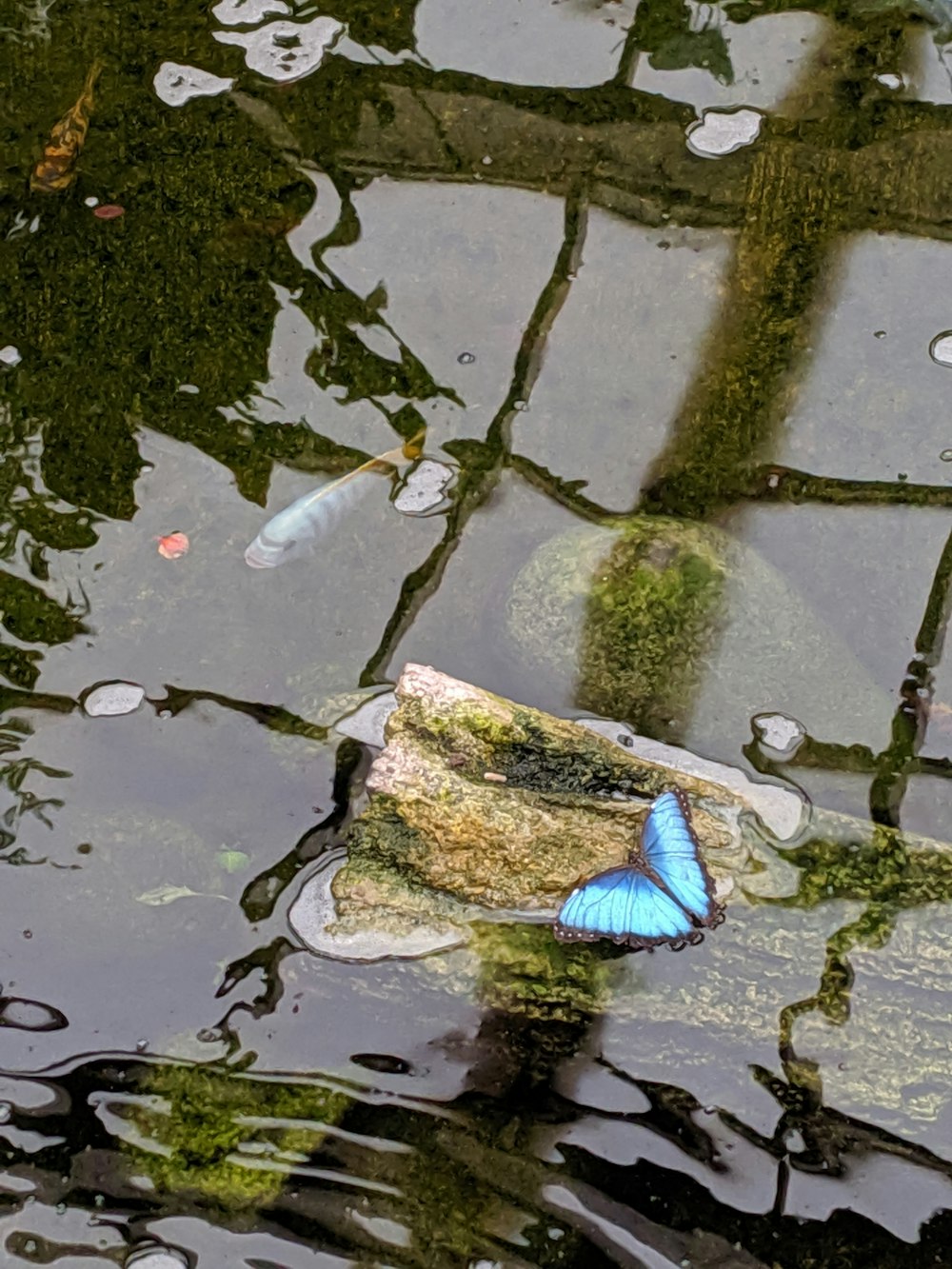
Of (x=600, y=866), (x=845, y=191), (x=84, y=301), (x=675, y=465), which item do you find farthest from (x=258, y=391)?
(x=845, y=191)

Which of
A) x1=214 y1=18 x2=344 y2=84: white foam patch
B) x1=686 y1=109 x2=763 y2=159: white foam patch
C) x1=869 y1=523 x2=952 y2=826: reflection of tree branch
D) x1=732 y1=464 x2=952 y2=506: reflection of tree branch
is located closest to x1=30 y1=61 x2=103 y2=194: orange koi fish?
x1=214 y1=18 x2=344 y2=84: white foam patch

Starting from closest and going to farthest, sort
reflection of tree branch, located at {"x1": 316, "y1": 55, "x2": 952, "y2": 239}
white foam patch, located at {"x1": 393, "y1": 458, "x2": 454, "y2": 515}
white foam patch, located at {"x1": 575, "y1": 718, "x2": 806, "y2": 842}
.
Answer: white foam patch, located at {"x1": 575, "y1": 718, "x2": 806, "y2": 842} < white foam patch, located at {"x1": 393, "y1": 458, "x2": 454, "y2": 515} < reflection of tree branch, located at {"x1": 316, "y1": 55, "x2": 952, "y2": 239}

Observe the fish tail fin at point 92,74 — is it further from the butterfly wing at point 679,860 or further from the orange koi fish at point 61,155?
the butterfly wing at point 679,860

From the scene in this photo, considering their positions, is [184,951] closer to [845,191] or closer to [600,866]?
[600,866]

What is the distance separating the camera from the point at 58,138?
11.5ft

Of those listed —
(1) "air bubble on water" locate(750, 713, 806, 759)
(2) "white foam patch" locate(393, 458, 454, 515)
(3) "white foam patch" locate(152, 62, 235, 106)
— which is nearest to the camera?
(1) "air bubble on water" locate(750, 713, 806, 759)

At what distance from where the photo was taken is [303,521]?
3.02 m

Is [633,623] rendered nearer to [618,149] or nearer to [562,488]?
[562,488]

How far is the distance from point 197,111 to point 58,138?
20.0 inches

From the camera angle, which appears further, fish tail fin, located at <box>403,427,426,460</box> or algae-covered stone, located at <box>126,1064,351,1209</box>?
fish tail fin, located at <box>403,427,426,460</box>

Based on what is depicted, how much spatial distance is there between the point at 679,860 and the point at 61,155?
3.24m

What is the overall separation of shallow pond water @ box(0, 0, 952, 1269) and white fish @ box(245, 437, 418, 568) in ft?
0.13

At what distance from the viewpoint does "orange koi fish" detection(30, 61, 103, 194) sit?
3504 millimetres

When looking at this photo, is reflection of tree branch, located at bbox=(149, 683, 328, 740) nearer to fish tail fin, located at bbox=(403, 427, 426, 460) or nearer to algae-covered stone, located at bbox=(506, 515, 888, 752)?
algae-covered stone, located at bbox=(506, 515, 888, 752)
